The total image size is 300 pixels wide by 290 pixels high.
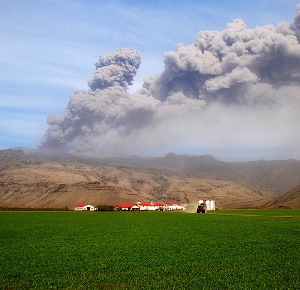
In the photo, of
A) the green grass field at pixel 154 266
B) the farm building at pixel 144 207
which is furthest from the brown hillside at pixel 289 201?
the green grass field at pixel 154 266

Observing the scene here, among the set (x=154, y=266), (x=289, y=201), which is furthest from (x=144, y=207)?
(x=154, y=266)

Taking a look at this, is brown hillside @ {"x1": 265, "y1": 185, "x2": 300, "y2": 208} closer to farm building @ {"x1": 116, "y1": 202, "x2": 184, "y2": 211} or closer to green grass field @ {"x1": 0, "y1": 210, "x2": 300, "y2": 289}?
farm building @ {"x1": 116, "y1": 202, "x2": 184, "y2": 211}

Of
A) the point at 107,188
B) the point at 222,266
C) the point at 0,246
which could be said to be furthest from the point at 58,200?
the point at 222,266

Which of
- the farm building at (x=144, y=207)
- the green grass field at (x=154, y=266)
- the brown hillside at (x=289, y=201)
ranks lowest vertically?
the farm building at (x=144, y=207)

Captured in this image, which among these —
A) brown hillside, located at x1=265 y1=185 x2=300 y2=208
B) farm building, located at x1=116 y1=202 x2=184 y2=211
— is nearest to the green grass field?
brown hillside, located at x1=265 y1=185 x2=300 y2=208

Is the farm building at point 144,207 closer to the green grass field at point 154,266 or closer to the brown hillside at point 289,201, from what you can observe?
the brown hillside at point 289,201

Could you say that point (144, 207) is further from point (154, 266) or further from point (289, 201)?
point (154, 266)

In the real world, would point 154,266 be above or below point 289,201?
above

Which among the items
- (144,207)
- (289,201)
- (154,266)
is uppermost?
(154,266)

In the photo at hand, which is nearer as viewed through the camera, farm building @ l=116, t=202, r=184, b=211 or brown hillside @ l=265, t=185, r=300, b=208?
brown hillside @ l=265, t=185, r=300, b=208

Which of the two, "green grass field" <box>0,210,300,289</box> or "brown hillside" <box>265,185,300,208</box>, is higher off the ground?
"green grass field" <box>0,210,300,289</box>

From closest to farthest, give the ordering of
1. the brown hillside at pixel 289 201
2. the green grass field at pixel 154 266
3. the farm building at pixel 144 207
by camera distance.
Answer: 1. the green grass field at pixel 154 266
2. the brown hillside at pixel 289 201
3. the farm building at pixel 144 207
